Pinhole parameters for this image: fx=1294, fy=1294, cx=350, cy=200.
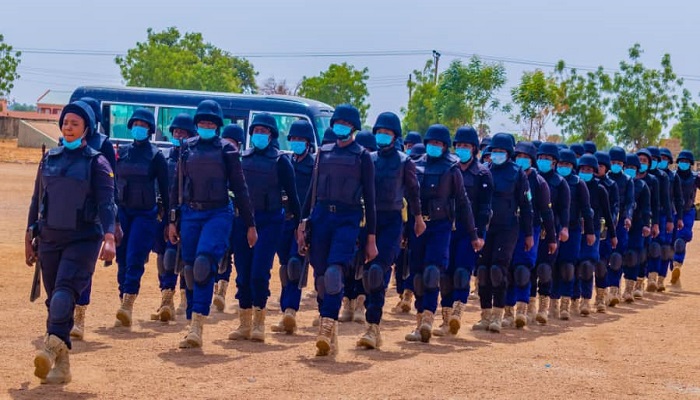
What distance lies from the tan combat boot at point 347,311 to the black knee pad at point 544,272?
2334 mm

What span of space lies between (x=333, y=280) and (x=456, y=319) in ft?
8.06

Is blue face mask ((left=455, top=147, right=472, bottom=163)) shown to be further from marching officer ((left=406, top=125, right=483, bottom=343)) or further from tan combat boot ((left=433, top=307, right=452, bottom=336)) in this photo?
tan combat boot ((left=433, top=307, right=452, bottom=336))

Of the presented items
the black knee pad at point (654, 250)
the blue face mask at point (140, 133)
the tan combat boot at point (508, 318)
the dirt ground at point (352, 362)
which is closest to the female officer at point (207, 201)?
the dirt ground at point (352, 362)

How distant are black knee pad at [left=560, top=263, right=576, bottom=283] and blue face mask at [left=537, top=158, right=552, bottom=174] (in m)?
1.37

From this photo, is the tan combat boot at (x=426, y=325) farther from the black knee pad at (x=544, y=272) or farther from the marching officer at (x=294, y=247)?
the black knee pad at (x=544, y=272)

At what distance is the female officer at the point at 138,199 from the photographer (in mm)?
12508

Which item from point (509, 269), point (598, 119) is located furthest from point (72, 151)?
point (598, 119)

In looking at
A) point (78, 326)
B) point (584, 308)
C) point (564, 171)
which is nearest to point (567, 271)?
point (584, 308)

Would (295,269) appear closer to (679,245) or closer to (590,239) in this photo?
(590,239)

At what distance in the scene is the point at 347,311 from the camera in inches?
557

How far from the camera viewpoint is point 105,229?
9039mm

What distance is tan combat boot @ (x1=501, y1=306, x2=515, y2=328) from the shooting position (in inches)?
561

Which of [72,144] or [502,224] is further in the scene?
[502,224]

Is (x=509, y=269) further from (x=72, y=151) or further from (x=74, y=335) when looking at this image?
(x=72, y=151)
